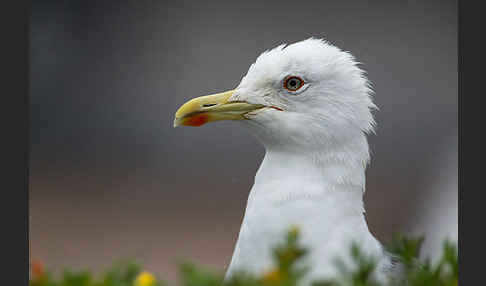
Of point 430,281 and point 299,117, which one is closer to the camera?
point 430,281

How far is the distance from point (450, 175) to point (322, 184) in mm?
3012

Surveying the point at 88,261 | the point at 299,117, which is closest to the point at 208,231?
the point at 88,261

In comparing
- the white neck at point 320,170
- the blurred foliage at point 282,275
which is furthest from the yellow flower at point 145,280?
the white neck at point 320,170

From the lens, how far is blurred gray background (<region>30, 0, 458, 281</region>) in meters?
2.65

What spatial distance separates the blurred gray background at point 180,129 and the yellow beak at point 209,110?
0.62 meters

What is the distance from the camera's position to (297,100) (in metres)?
1.96

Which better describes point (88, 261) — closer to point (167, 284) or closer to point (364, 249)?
point (364, 249)

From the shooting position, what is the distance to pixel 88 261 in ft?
13.2

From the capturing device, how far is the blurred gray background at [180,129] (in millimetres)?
2650

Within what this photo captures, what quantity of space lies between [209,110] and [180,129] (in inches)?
111

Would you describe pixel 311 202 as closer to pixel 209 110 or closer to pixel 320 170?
pixel 320 170

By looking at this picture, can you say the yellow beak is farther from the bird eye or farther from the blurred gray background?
the blurred gray background

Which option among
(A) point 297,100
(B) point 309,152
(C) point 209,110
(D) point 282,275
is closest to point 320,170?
(B) point 309,152

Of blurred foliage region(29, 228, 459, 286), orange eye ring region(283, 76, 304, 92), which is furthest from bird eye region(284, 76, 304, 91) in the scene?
blurred foliage region(29, 228, 459, 286)
